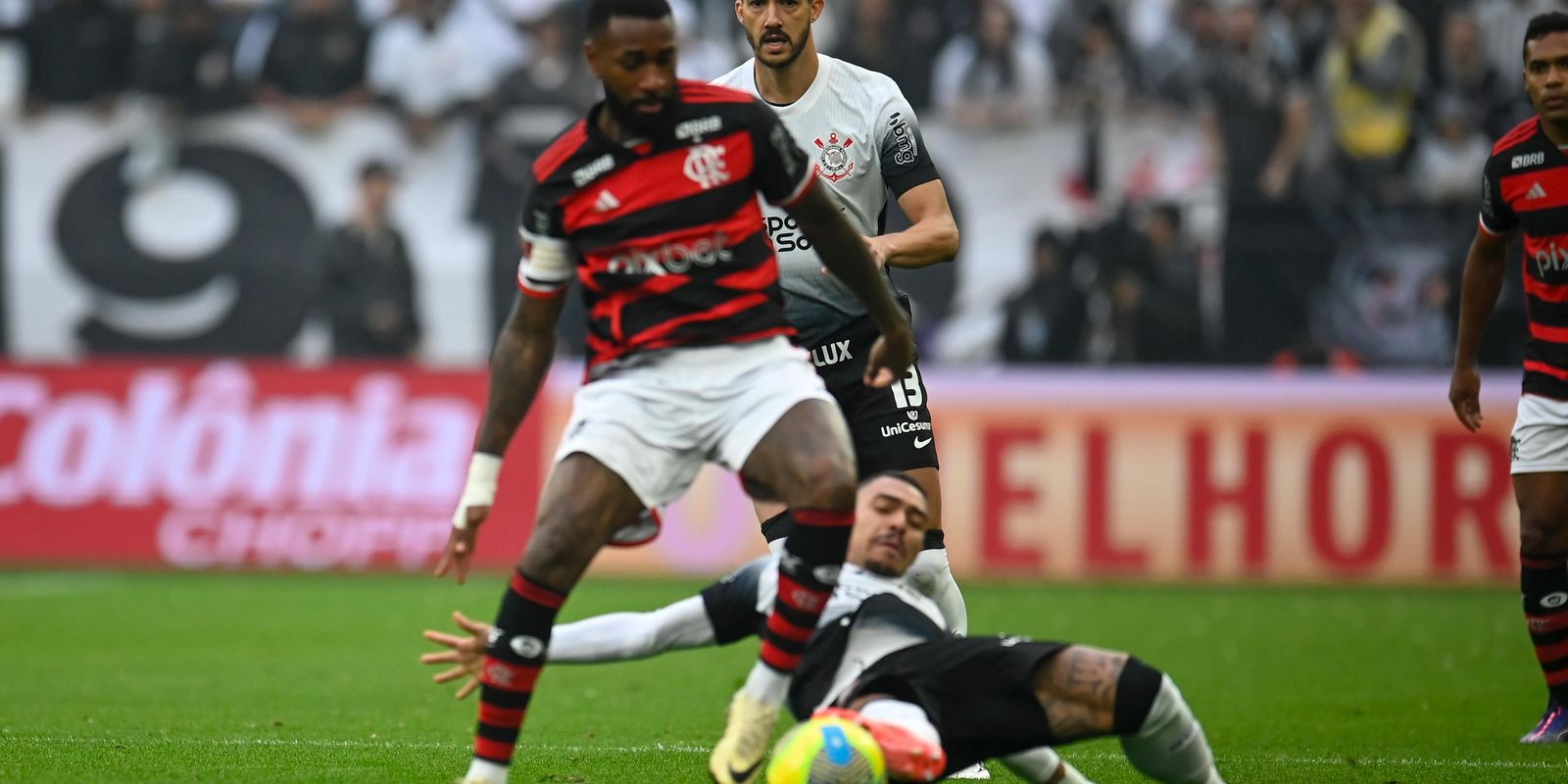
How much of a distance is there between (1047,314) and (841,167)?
977 centimetres

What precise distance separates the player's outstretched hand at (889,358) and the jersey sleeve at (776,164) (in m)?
0.59

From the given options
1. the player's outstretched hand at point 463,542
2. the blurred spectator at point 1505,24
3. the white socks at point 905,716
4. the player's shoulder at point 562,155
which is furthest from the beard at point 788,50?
the blurred spectator at point 1505,24

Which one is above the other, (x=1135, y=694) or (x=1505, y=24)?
(x=1505, y=24)

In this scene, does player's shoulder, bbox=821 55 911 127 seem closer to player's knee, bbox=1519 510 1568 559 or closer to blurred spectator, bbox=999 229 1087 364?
player's knee, bbox=1519 510 1568 559

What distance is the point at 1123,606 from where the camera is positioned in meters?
14.2

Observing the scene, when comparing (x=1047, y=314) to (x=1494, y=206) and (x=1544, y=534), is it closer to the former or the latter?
(x=1494, y=206)

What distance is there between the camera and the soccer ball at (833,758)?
18.2 ft

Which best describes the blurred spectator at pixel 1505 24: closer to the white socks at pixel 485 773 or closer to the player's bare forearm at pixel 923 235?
the player's bare forearm at pixel 923 235

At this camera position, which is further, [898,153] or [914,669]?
[898,153]

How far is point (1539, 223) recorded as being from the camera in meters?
8.28

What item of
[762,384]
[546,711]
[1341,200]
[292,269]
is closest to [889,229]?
[1341,200]

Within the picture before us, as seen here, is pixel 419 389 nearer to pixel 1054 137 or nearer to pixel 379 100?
pixel 379 100

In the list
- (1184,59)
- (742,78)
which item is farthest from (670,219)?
(1184,59)

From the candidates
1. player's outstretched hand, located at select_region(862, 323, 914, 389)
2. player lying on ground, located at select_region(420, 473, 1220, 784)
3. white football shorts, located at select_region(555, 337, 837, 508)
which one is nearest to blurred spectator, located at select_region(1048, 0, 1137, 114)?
player's outstretched hand, located at select_region(862, 323, 914, 389)
